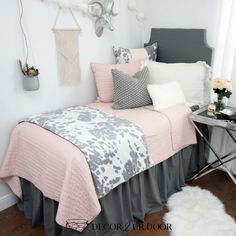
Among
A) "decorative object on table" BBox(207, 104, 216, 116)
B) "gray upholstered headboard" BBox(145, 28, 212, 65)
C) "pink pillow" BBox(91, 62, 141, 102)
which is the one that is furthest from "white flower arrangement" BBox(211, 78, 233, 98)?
"pink pillow" BBox(91, 62, 141, 102)

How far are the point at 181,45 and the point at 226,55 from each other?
452 mm

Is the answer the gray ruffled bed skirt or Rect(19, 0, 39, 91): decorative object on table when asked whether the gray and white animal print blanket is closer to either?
the gray ruffled bed skirt

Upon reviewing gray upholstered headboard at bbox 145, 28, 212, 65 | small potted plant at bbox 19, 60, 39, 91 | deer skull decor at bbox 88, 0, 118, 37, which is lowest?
small potted plant at bbox 19, 60, 39, 91

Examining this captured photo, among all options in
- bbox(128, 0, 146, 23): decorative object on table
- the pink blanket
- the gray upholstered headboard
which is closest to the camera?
the pink blanket

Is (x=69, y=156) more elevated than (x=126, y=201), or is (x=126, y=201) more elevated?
(x=69, y=156)

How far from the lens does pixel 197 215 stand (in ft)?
6.19

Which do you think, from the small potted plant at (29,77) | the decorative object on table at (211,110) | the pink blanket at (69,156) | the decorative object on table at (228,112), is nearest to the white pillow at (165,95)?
the pink blanket at (69,156)

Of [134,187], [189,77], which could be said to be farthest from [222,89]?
[134,187]

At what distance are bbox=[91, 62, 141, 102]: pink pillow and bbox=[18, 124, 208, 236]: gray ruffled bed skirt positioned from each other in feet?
2.64

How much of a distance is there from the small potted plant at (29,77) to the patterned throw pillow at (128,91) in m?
0.64

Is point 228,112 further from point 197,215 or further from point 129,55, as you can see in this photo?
point 129,55

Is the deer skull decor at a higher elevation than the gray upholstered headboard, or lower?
higher

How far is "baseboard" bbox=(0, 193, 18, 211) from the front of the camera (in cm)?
202

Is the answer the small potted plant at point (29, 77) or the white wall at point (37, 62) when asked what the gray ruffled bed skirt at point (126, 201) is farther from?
the small potted plant at point (29, 77)
